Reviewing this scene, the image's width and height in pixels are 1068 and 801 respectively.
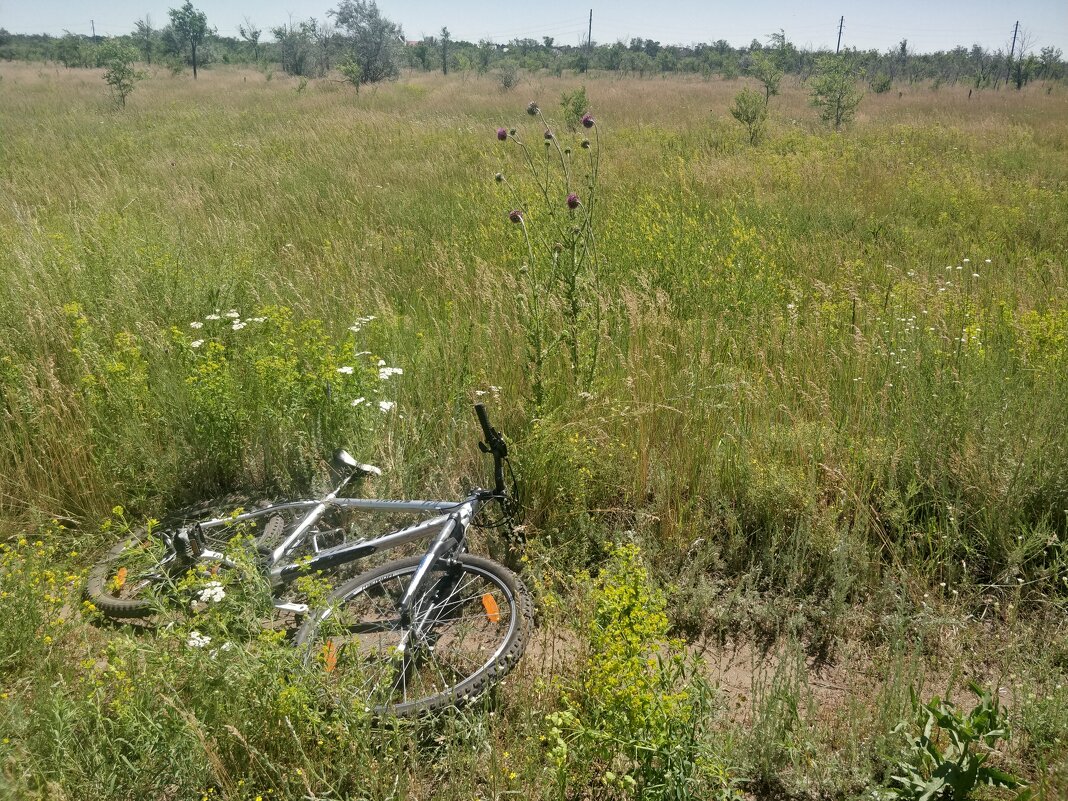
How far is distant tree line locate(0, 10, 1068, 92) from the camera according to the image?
3678cm

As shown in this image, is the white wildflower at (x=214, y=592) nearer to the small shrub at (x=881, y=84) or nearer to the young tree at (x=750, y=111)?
the young tree at (x=750, y=111)

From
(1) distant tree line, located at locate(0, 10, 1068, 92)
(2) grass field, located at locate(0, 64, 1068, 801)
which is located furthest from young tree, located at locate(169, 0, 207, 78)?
(2) grass field, located at locate(0, 64, 1068, 801)

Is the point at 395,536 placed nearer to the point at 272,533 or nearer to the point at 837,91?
the point at 272,533

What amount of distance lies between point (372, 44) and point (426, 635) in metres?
39.4

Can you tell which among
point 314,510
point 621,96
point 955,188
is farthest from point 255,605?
point 621,96

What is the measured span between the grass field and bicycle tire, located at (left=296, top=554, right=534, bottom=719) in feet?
0.37

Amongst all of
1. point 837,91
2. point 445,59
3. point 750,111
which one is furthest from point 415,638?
point 445,59

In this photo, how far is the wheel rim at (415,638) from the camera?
2.18m

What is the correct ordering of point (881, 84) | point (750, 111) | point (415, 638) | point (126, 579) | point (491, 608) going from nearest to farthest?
point (415, 638) → point (491, 608) → point (126, 579) → point (750, 111) → point (881, 84)

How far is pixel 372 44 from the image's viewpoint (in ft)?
117

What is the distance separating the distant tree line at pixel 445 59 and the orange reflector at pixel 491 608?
26416mm

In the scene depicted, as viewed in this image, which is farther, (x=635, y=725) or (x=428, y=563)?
(x=428, y=563)

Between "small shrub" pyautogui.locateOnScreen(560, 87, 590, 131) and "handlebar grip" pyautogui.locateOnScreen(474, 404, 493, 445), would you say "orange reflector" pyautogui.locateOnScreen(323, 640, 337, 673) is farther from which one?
"small shrub" pyautogui.locateOnScreen(560, 87, 590, 131)

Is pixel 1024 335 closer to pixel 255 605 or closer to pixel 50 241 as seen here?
pixel 255 605
